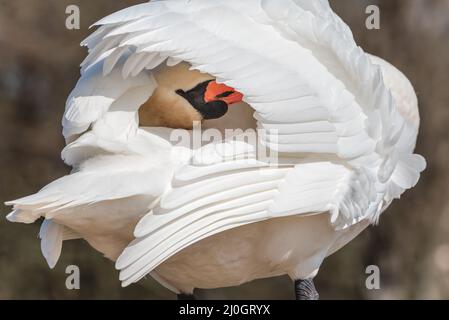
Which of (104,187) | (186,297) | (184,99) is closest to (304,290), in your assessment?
(186,297)

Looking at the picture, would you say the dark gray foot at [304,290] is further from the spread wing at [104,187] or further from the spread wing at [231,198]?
the spread wing at [104,187]

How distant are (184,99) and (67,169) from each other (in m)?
3.87

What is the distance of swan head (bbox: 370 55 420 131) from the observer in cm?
351

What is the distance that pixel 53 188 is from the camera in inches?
111

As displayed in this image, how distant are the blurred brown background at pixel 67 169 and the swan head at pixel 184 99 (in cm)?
356

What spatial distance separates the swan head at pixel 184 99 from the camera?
10.4 ft

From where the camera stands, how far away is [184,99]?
125 inches

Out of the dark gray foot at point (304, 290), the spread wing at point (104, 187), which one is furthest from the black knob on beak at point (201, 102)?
the dark gray foot at point (304, 290)

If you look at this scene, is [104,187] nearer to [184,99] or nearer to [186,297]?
[184,99]

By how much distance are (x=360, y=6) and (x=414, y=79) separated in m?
0.57

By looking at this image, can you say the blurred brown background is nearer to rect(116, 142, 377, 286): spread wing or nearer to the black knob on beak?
→ the black knob on beak

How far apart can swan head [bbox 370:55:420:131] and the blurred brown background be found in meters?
3.00

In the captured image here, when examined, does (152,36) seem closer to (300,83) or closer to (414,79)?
(300,83)
